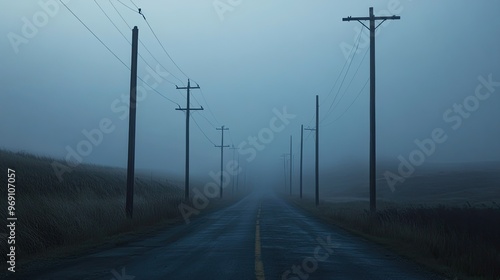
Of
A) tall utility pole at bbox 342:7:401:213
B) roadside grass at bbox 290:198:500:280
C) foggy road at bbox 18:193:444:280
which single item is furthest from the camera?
tall utility pole at bbox 342:7:401:213

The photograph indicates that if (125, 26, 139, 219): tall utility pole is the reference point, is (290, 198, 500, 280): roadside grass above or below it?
below

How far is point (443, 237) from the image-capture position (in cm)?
1902

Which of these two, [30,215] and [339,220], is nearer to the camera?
[30,215]

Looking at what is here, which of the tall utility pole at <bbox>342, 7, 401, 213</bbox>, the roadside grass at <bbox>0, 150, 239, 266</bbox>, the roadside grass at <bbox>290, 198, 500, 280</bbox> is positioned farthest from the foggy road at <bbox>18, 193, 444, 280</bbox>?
the tall utility pole at <bbox>342, 7, 401, 213</bbox>

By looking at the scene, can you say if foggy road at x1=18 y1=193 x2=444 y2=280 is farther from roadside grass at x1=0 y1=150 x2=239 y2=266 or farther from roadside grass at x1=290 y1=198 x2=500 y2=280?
roadside grass at x1=0 y1=150 x2=239 y2=266

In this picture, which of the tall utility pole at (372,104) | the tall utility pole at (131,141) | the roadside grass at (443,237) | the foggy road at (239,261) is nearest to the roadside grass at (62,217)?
the tall utility pole at (131,141)

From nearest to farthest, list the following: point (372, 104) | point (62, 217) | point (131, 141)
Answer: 1. point (62, 217)
2. point (131, 141)
3. point (372, 104)

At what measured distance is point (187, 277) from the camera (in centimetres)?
1205

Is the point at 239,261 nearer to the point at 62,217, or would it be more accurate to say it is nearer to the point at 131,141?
the point at 62,217

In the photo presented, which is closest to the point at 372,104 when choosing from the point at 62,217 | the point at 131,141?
the point at 131,141

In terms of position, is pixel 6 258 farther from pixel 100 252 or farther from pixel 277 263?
pixel 277 263

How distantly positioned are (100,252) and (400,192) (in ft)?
266

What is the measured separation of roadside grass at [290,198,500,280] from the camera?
1411 cm

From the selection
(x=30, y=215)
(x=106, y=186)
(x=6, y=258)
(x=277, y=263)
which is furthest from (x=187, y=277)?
(x=106, y=186)
